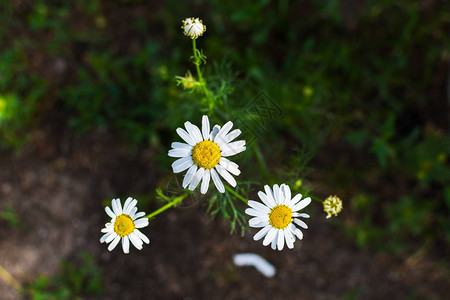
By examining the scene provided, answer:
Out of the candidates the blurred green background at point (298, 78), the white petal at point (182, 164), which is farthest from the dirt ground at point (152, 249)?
the white petal at point (182, 164)

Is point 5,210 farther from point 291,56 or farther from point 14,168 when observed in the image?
point 291,56

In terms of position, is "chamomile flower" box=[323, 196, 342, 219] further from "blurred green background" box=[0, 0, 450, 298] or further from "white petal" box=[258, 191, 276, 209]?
"blurred green background" box=[0, 0, 450, 298]

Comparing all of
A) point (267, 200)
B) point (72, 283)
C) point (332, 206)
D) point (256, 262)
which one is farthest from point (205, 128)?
point (72, 283)

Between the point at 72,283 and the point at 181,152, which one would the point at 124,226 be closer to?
the point at 181,152

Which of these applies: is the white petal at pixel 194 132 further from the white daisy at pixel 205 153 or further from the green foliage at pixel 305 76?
the green foliage at pixel 305 76

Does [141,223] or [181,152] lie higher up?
[181,152]

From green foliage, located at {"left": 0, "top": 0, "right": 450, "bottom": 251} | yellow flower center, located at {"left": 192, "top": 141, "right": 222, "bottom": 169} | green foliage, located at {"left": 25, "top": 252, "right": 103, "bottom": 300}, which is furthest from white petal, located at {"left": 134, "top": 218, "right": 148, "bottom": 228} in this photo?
green foliage, located at {"left": 25, "top": 252, "right": 103, "bottom": 300}

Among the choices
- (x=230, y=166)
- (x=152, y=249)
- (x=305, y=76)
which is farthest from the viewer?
(x=152, y=249)
